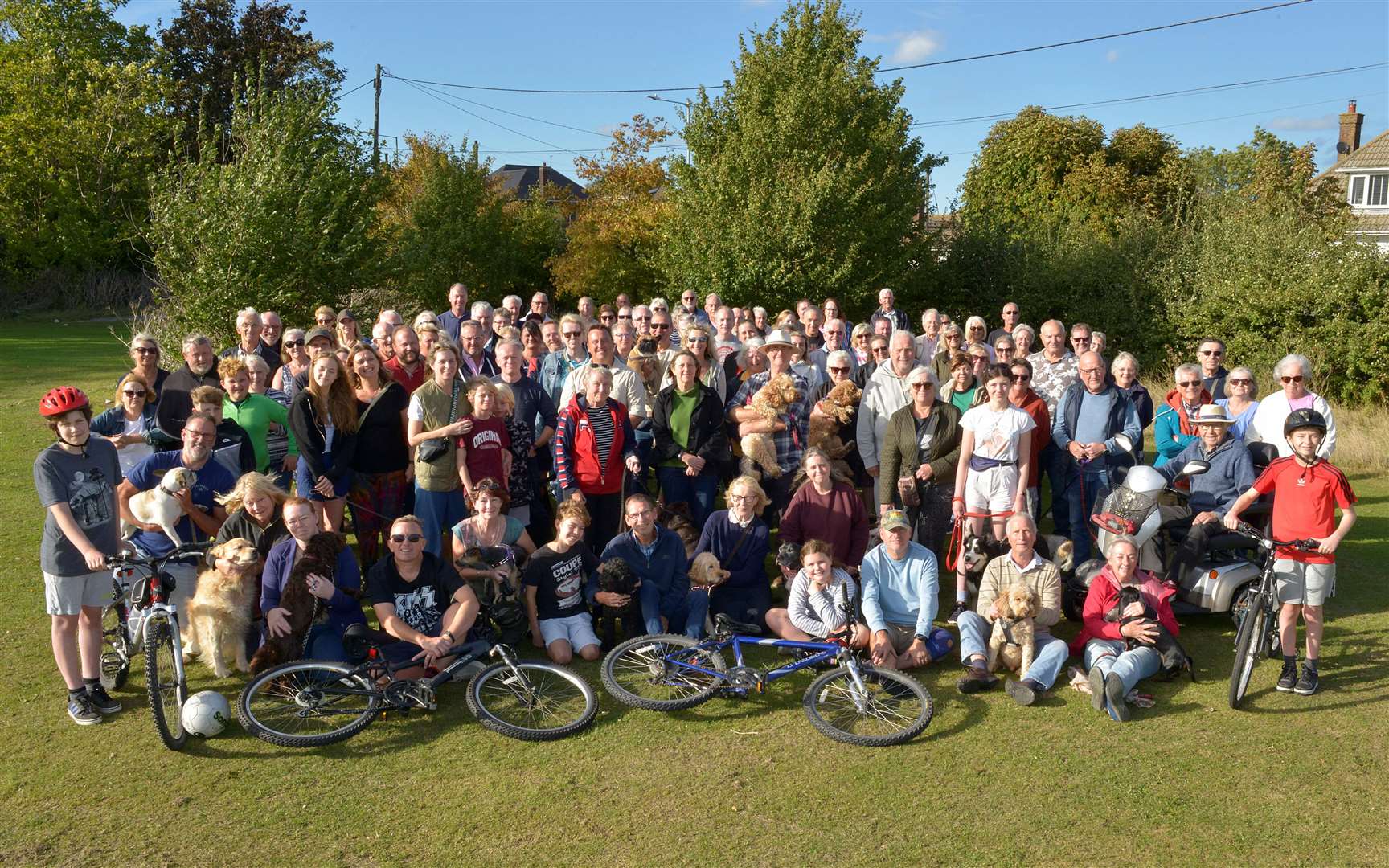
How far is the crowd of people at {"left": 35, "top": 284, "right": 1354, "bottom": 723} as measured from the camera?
19.1 feet

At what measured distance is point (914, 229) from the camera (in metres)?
20.7

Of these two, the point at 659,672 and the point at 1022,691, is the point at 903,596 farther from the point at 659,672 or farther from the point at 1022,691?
the point at 659,672

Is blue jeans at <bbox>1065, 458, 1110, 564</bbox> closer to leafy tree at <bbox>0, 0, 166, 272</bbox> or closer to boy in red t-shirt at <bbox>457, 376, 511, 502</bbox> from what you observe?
boy in red t-shirt at <bbox>457, 376, 511, 502</bbox>

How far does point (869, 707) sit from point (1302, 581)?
2.62 meters

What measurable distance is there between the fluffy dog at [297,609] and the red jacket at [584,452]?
1.89m

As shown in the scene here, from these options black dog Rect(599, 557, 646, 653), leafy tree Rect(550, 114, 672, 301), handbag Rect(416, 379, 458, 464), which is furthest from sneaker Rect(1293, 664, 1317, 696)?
leafy tree Rect(550, 114, 672, 301)

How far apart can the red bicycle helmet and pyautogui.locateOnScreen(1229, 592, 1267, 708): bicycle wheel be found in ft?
20.6

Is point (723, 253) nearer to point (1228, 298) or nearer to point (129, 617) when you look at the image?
point (1228, 298)

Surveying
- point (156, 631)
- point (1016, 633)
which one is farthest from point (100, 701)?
point (1016, 633)

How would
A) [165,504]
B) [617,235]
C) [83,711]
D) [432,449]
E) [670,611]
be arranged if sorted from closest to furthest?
1. [83,711]
2. [165,504]
3. [670,611]
4. [432,449]
5. [617,235]

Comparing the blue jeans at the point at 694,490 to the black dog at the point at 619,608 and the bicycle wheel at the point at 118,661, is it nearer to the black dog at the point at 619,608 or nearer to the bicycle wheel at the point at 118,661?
the black dog at the point at 619,608

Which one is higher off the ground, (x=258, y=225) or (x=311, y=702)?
(x=258, y=225)

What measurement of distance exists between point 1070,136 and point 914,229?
36.9ft

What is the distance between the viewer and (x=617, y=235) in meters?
26.4
